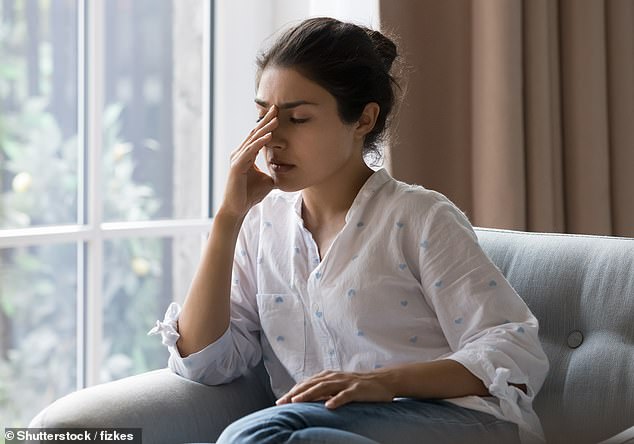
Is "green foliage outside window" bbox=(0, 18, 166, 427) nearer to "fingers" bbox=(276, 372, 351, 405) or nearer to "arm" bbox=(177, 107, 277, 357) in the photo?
"arm" bbox=(177, 107, 277, 357)

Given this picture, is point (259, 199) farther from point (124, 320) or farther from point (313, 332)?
point (124, 320)

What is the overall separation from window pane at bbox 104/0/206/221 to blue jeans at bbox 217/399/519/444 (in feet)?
3.46

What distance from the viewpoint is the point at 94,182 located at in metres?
2.22

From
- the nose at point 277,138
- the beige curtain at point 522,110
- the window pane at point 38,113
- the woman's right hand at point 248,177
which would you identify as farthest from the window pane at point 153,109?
the nose at point 277,138

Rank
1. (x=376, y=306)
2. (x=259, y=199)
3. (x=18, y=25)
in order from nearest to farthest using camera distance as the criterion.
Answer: (x=376, y=306) → (x=259, y=199) → (x=18, y=25)

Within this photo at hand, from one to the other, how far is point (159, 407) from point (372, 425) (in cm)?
38

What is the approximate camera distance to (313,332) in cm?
172

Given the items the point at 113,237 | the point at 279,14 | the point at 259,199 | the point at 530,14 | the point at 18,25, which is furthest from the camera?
the point at 279,14

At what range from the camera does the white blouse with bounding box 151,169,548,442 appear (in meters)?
1.53

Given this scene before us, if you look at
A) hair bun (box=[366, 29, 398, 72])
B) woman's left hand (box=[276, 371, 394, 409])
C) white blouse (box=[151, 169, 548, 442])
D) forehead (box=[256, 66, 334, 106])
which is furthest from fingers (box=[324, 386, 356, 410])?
hair bun (box=[366, 29, 398, 72])

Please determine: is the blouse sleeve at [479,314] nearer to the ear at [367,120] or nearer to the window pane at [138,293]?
the ear at [367,120]

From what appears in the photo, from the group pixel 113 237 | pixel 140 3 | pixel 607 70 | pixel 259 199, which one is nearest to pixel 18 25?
pixel 140 3

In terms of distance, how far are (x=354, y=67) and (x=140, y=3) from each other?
85cm

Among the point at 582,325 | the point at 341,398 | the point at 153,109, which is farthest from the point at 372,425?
the point at 153,109
